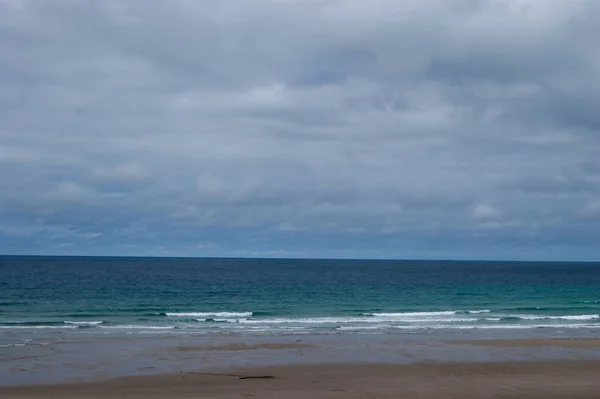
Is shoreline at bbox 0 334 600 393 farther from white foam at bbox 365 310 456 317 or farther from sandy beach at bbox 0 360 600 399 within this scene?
white foam at bbox 365 310 456 317

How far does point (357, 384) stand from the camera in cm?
1811

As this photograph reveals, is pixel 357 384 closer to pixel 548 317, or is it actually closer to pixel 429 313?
pixel 429 313

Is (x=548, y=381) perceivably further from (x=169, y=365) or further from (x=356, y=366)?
(x=169, y=365)

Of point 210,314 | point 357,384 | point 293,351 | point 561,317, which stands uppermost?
point 210,314

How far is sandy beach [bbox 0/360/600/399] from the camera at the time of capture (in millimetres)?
16875

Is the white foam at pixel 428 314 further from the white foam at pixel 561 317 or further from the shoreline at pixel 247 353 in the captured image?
the shoreline at pixel 247 353

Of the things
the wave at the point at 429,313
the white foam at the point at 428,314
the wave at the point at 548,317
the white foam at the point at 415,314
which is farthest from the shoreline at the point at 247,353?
the wave at the point at 429,313

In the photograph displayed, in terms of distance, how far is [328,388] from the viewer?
691 inches

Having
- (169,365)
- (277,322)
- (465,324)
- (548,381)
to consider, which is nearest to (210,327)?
(277,322)

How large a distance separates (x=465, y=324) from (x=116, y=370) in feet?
70.0

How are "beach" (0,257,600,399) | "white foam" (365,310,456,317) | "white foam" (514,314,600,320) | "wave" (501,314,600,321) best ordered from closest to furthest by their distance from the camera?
1. "beach" (0,257,600,399)
2. "wave" (501,314,600,321)
3. "white foam" (514,314,600,320)
4. "white foam" (365,310,456,317)

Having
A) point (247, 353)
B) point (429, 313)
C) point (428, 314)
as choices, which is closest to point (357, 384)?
point (247, 353)

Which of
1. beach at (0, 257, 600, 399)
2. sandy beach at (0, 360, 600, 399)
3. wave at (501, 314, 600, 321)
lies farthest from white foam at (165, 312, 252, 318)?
sandy beach at (0, 360, 600, 399)

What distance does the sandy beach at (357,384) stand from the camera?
16875mm
